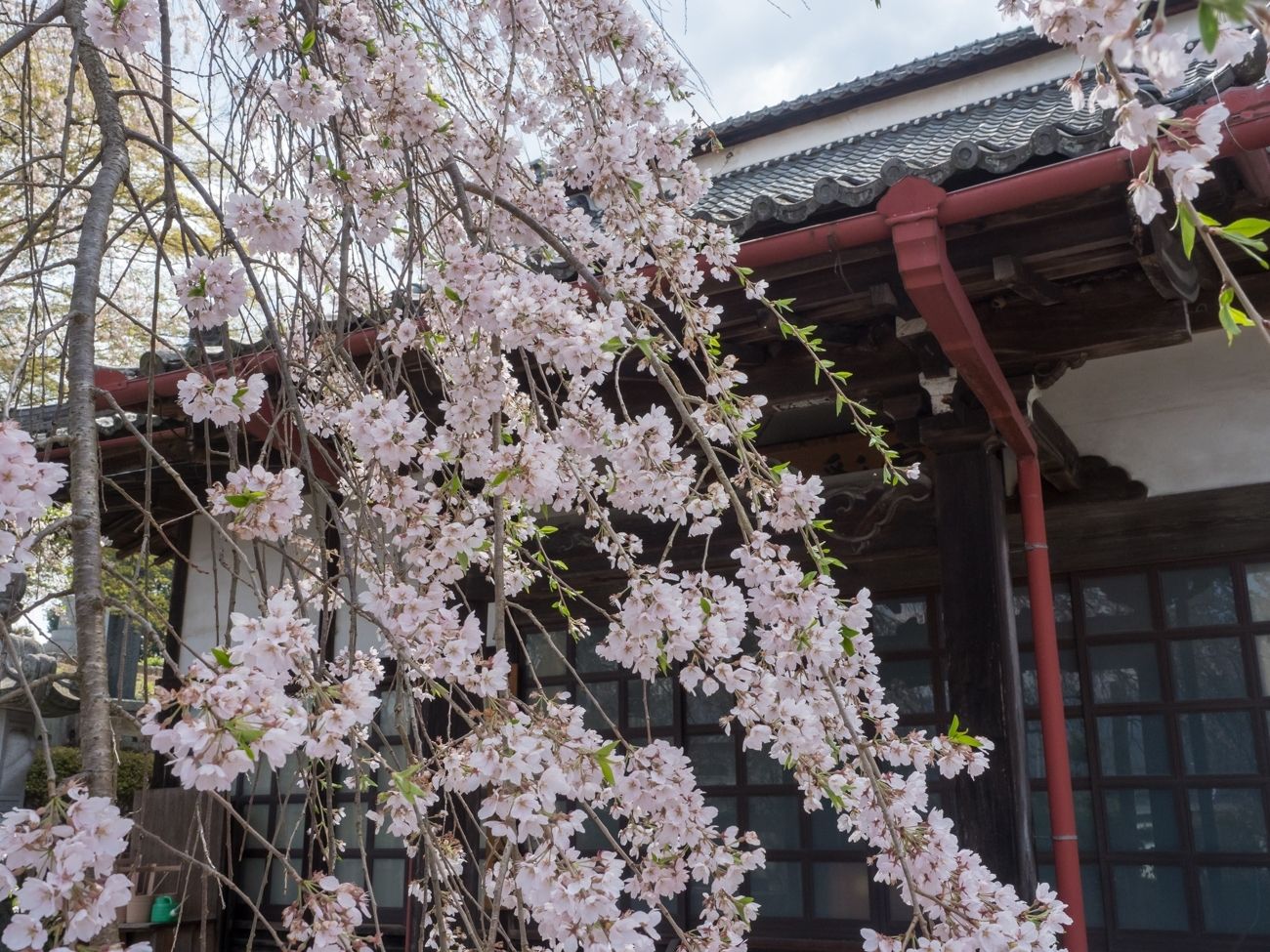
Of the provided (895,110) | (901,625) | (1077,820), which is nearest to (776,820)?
(901,625)

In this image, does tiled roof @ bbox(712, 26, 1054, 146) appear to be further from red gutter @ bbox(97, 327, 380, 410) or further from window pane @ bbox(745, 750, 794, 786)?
window pane @ bbox(745, 750, 794, 786)

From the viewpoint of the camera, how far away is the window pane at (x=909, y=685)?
3.93m

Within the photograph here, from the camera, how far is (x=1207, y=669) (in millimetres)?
3506

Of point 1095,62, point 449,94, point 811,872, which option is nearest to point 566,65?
point 449,94

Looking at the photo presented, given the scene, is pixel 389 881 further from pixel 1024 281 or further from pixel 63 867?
pixel 63 867

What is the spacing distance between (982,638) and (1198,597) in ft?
3.38

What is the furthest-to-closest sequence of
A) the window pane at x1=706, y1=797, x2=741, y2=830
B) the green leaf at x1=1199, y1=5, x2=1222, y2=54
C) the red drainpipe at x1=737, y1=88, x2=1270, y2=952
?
the window pane at x1=706, y1=797, x2=741, y2=830, the red drainpipe at x1=737, y1=88, x2=1270, y2=952, the green leaf at x1=1199, y1=5, x2=1222, y2=54

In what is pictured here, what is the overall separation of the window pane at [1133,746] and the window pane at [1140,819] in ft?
0.23

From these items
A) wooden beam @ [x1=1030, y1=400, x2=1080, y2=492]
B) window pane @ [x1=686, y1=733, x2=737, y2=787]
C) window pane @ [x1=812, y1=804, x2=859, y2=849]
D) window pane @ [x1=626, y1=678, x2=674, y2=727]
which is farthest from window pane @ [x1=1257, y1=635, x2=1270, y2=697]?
window pane @ [x1=626, y1=678, x2=674, y2=727]

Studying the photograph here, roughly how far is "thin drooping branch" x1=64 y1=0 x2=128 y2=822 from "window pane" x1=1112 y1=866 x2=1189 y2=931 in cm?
330

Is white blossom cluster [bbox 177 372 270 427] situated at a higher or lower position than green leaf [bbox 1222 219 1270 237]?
higher

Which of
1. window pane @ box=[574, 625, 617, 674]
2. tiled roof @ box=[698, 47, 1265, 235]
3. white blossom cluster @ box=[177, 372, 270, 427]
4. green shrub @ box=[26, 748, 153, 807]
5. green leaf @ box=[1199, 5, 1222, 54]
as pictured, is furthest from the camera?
green shrub @ box=[26, 748, 153, 807]

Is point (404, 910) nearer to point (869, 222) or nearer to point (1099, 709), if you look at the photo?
point (1099, 709)

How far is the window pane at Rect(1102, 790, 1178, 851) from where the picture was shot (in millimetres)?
3457
